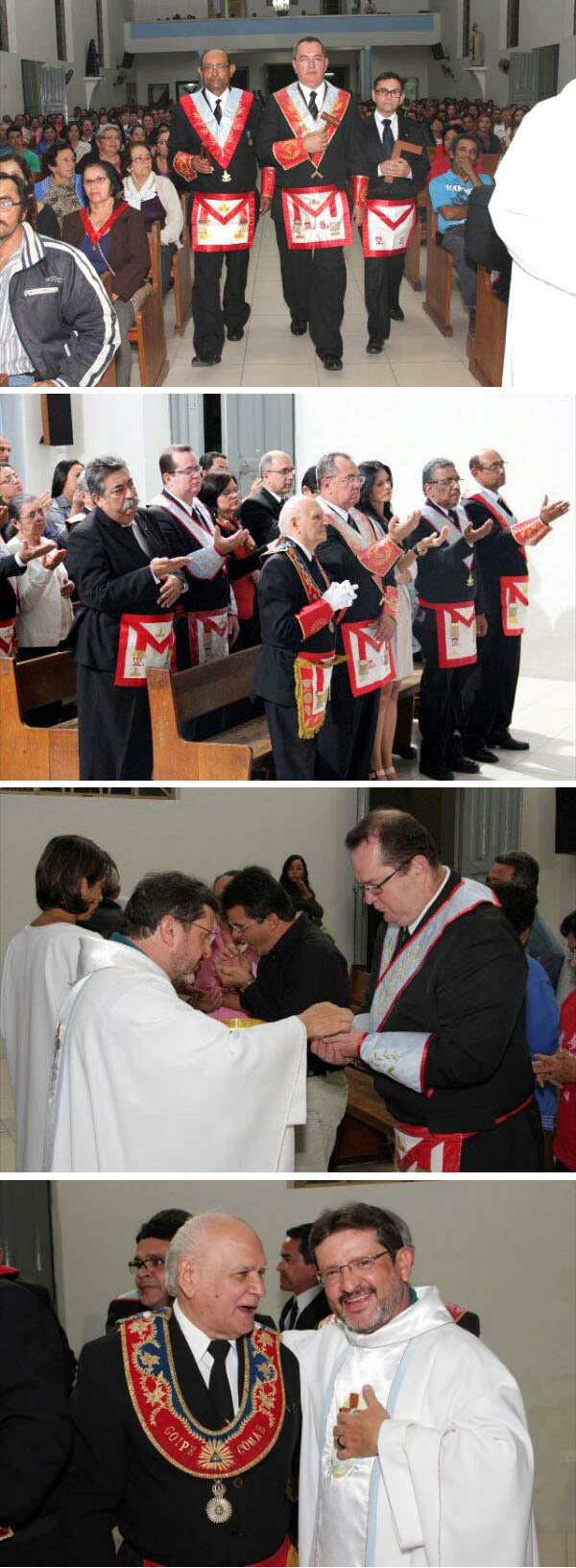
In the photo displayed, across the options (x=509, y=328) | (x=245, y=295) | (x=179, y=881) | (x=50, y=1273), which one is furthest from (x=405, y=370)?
(x=50, y=1273)

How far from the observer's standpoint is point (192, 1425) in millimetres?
3018

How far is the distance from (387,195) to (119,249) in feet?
3.15

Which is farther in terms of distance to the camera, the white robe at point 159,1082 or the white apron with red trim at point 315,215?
the white apron with red trim at point 315,215

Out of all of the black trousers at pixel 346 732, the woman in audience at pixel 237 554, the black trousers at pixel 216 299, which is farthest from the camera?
the black trousers at pixel 216 299

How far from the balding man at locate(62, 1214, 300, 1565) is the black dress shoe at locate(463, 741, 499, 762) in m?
1.51

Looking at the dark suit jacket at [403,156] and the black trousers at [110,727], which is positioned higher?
A: the dark suit jacket at [403,156]

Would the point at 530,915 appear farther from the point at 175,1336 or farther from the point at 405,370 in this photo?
the point at 405,370

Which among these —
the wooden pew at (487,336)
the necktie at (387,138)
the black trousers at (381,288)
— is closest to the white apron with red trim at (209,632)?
the wooden pew at (487,336)

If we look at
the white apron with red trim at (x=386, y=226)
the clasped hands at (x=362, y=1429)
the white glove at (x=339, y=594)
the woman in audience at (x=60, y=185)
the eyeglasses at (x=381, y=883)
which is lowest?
the clasped hands at (x=362, y=1429)

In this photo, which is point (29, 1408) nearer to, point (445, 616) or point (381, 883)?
point (381, 883)

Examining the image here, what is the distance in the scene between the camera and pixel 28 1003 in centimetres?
369

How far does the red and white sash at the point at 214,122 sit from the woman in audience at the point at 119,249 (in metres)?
0.34

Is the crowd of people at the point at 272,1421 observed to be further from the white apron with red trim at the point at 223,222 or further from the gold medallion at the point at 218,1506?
the white apron with red trim at the point at 223,222

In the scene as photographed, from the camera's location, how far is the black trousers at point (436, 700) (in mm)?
4234
